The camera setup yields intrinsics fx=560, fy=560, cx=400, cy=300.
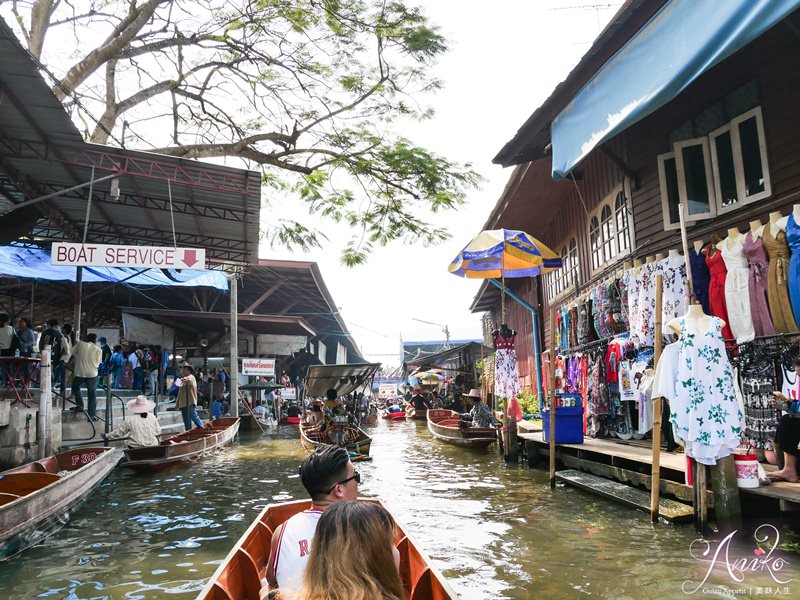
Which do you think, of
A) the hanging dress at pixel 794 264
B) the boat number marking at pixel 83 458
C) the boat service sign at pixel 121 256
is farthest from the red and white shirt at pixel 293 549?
the boat number marking at pixel 83 458

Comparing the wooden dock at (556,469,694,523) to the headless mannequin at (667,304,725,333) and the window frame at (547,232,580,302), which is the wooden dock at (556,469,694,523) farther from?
the window frame at (547,232,580,302)

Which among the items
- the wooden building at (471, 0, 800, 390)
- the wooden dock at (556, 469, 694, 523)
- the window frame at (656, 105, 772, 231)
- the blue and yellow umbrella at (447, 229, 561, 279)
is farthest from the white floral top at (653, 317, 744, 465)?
the blue and yellow umbrella at (447, 229, 561, 279)

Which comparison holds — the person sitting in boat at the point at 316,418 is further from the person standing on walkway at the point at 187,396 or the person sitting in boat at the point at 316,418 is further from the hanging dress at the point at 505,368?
the hanging dress at the point at 505,368

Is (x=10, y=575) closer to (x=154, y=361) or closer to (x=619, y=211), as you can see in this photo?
(x=619, y=211)

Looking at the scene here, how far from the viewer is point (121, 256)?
31.3 feet

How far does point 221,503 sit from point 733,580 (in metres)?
7.35

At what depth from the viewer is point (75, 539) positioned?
7.09m

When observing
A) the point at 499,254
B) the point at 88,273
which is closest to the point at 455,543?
the point at 499,254

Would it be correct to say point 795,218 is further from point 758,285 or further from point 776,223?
point 758,285

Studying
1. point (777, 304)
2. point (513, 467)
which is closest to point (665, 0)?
point (777, 304)

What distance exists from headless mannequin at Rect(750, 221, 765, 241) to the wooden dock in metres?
3.23

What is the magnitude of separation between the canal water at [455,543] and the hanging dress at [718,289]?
2.62 meters

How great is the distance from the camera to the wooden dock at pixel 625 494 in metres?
6.22

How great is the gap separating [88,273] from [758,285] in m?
16.6
